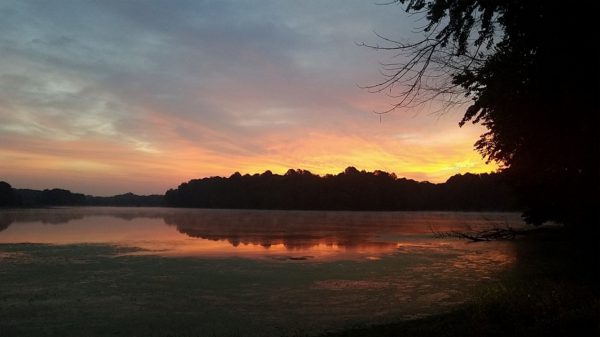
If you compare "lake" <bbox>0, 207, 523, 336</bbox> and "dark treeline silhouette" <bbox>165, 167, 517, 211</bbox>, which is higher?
"dark treeline silhouette" <bbox>165, 167, 517, 211</bbox>

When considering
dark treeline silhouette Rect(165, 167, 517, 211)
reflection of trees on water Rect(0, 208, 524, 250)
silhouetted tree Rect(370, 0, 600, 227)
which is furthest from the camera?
dark treeline silhouette Rect(165, 167, 517, 211)

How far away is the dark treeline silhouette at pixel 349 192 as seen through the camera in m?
112

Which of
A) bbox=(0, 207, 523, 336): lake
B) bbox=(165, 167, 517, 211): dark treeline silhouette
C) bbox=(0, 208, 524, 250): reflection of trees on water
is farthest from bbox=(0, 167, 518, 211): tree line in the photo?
bbox=(0, 207, 523, 336): lake

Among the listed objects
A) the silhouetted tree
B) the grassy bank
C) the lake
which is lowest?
the lake

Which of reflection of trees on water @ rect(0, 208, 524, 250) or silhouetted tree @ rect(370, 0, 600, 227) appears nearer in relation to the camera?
silhouetted tree @ rect(370, 0, 600, 227)

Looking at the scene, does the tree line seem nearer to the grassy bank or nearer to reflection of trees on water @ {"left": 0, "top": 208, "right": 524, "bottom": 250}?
reflection of trees on water @ {"left": 0, "top": 208, "right": 524, "bottom": 250}

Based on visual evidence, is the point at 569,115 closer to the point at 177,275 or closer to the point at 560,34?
the point at 560,34

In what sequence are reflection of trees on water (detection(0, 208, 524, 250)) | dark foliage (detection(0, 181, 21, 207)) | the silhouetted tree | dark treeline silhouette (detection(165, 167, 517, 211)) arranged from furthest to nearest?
dark treeline silhouette (detection(165, 167, 517, 211))
dark foliage (detection(0, 181, 21, 207))
reflection of trees on water (detection(0, 208, 524, 250))
the silhouetted tree

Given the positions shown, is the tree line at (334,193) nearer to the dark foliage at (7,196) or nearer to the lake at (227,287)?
the dark foliage at (7,196)

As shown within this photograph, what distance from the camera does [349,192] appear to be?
129 metres

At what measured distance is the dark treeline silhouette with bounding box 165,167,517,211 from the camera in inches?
4400

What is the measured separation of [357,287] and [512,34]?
8.26 m

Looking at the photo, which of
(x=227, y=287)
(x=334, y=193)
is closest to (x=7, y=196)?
(x=334, y=193)

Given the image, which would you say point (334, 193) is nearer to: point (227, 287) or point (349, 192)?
point (349, 192)
